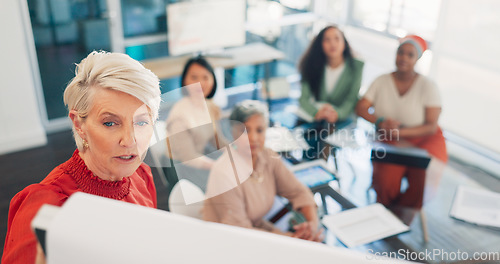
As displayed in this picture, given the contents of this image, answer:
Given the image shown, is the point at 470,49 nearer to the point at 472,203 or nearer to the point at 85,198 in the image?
the point at 472,203

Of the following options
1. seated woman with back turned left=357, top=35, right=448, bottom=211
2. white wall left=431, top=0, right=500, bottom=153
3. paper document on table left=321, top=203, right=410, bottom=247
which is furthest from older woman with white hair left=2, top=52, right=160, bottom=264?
white wall left=431, top=0, right=500, bottom=153

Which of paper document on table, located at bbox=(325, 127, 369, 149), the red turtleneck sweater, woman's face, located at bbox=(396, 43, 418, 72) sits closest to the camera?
the red turtleneck sweater

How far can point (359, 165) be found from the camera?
3.00 meters

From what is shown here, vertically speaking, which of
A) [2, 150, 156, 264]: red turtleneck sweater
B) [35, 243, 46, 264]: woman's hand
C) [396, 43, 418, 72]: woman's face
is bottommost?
[396, 43, 418, 72]: woman's face

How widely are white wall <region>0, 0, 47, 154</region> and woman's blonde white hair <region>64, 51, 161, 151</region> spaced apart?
10.1 ft

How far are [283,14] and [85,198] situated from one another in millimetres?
4825

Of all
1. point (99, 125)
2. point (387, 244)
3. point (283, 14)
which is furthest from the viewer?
point (283, 14)

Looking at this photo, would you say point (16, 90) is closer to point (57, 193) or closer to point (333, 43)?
point (333, 43)

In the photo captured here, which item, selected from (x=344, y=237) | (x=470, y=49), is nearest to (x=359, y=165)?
(x=344, y=237)

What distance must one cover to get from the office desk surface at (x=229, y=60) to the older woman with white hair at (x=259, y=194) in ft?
6.57

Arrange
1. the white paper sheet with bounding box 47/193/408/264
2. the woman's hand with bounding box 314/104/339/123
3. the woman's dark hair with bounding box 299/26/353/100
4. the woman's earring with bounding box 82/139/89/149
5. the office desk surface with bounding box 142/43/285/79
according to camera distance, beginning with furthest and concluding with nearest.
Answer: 1. the office desk surface with bounding box 142/43/285/79
2. the woman's dark hair with bounding box 299/26/353/100
3. the woman's hand with bounding box 314/104/339/123
4. the woman's earring with bounding box 82/139/89/149
5. the white paper sheet with bounding box 47/193/408/264

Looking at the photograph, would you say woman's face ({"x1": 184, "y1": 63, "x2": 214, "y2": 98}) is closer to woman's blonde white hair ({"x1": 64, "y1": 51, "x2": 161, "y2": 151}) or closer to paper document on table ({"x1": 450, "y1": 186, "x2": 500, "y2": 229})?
paper document on table ({"x1": 450, "y1": 186, "x2": 500, "y2": 229})

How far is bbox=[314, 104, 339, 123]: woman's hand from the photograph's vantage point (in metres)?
2.73

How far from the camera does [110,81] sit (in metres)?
0.66
